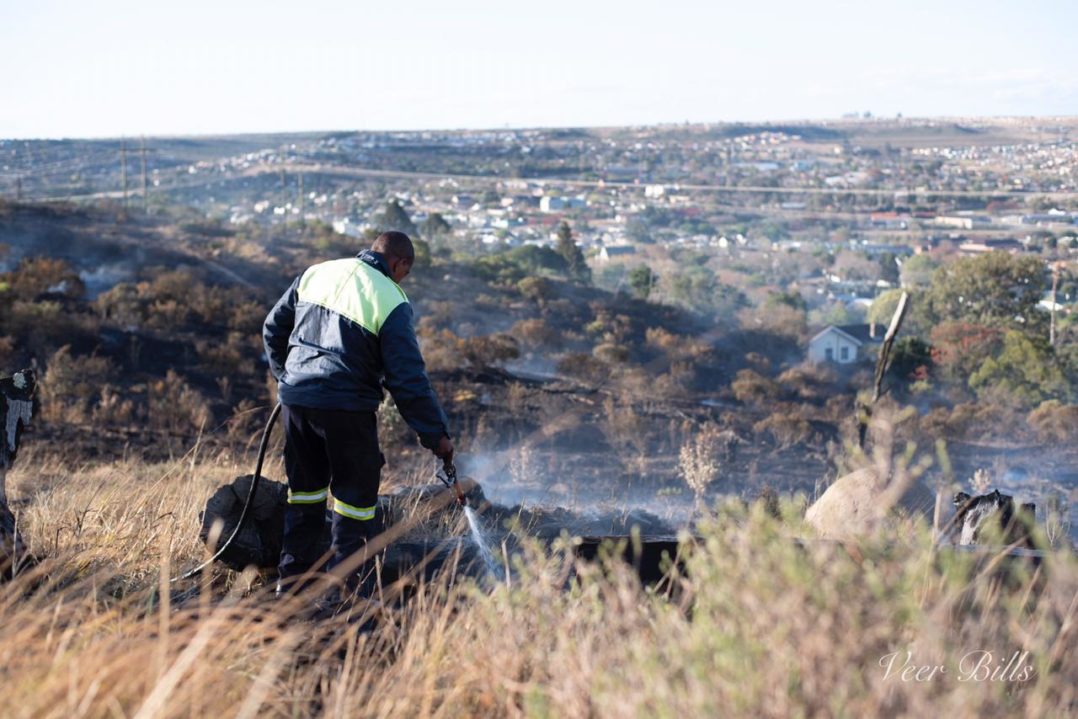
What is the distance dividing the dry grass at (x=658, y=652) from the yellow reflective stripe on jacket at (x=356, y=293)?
1405 mm

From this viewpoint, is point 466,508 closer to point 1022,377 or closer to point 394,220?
point 1022,377

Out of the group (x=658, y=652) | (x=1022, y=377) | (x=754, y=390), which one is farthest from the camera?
(x=1022, y=377)

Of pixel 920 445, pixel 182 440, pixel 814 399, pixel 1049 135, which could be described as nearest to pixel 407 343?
pixel 182 440

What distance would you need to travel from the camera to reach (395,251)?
15.8ft

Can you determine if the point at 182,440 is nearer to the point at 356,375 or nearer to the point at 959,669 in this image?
the point at 356,375

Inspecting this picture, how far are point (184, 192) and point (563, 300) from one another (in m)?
43.1

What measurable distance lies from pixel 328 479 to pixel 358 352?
2.19 feet

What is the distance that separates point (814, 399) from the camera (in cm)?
2114

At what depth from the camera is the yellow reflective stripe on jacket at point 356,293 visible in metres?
4.50

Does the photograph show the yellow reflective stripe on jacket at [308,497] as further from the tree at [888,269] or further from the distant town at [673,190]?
the tree at [888,269]

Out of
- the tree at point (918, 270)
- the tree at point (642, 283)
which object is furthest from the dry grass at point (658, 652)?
the tree at point (918, 270)

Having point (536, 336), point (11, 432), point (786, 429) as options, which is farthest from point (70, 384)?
point (11, 432)

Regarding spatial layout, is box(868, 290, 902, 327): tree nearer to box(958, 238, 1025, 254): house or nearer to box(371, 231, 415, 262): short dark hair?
box(958, 238, 1025, 254): house

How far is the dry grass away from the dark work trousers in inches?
39.0
